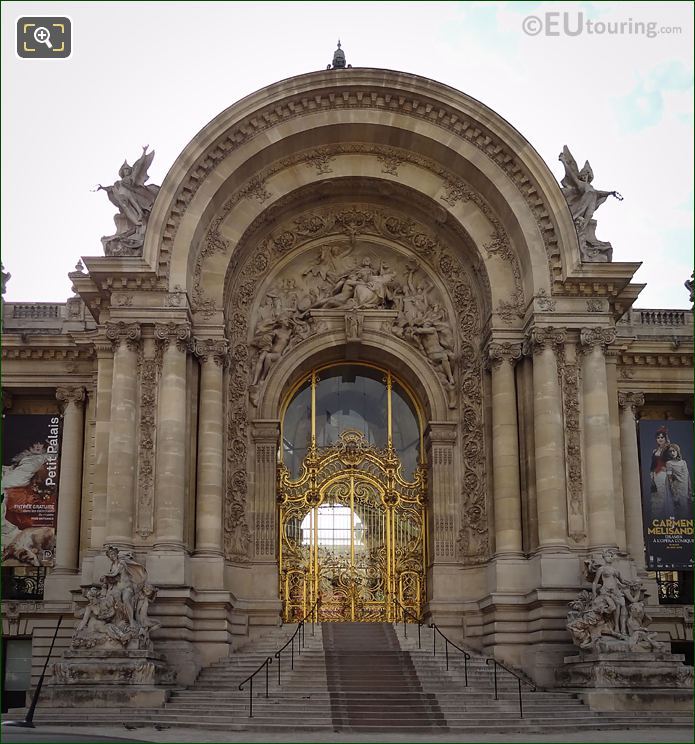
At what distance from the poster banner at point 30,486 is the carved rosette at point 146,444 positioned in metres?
5.15

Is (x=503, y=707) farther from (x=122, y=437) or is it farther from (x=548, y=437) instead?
(x=122, y=437)

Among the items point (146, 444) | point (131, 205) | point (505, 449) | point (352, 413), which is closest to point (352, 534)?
point (352, 413)

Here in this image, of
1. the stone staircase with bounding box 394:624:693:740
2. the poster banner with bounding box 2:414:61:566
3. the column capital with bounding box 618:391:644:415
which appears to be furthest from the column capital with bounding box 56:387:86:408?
the column capital with bounding box 618:391:644:415

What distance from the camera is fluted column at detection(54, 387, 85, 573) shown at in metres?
27.8

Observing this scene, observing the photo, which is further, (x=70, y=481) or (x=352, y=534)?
(x=70, y=481)

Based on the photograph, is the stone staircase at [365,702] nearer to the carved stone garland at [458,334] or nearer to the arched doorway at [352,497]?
the arched doorway at [352,497]

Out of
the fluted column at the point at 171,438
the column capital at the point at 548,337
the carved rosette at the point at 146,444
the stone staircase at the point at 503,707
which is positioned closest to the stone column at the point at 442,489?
the column capital at the point at 548,337

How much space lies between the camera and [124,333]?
935 inches

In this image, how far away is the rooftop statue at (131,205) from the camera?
24.3 meters

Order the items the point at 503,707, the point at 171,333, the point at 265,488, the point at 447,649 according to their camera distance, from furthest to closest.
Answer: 1. the point at 265,488
2. the point at 171,333
3. the point at 447,649
4. the point at 503,707

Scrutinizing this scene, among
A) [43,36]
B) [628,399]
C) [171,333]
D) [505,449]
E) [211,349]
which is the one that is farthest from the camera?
[628,399]

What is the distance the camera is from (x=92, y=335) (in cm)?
2767

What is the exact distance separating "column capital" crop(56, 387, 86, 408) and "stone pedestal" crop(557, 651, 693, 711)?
1474 cm

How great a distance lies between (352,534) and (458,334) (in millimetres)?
5706
